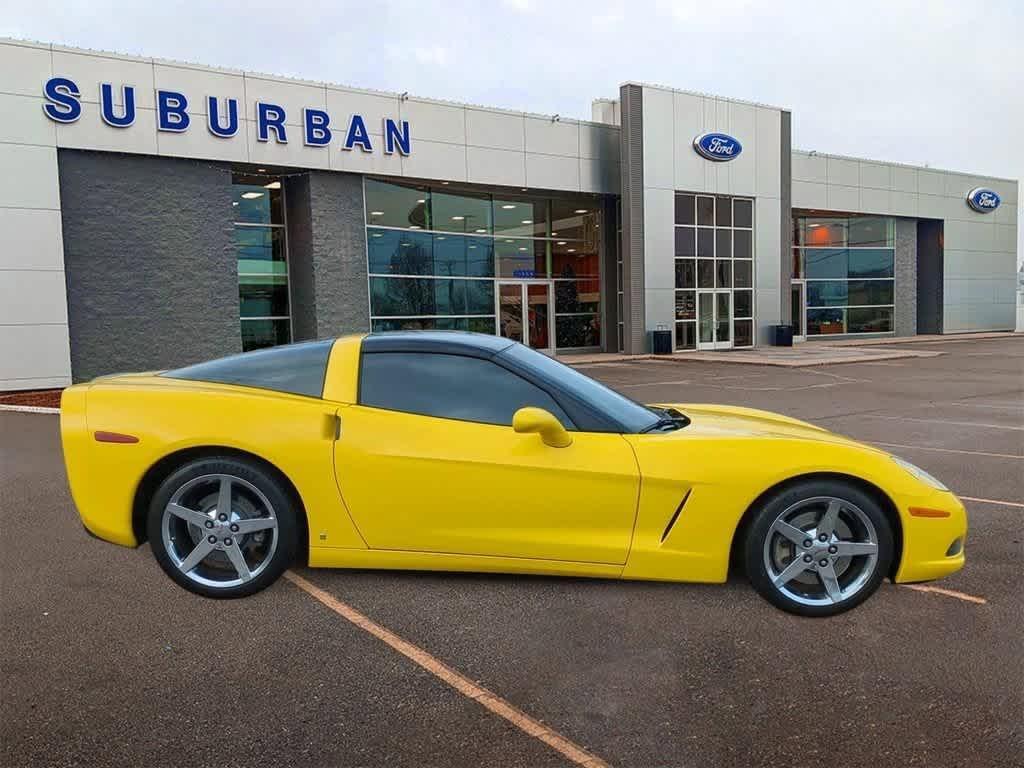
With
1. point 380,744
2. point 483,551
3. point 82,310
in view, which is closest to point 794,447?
point 483,551

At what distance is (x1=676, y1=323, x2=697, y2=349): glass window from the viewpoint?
26234 millimetres

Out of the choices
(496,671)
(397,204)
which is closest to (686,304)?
(397,204)

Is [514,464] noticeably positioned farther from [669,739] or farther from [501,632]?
[669,739]

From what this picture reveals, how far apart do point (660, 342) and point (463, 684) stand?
74.3 feet

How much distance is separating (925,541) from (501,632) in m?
2.03

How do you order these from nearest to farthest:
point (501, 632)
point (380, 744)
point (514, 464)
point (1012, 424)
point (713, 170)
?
point (380, 744) → point (501, 632) → point (514, 464) → point (1012, 424) → point (713, 170)

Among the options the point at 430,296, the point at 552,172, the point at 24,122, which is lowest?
the point at 430,296

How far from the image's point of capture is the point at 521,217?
25.5 meters

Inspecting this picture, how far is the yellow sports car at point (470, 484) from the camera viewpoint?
365 centimetres

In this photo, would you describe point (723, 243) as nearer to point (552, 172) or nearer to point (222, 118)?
point (552, 172)

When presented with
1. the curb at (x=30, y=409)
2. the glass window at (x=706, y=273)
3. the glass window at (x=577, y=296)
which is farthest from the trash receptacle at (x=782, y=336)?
the curb at (x=30, y=409)

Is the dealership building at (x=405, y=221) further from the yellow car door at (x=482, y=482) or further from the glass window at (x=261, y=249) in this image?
the yellow car door at (x=482, y=482)

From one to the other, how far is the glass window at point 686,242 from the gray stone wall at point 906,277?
13.5m

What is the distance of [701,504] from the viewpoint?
11.9 ft
